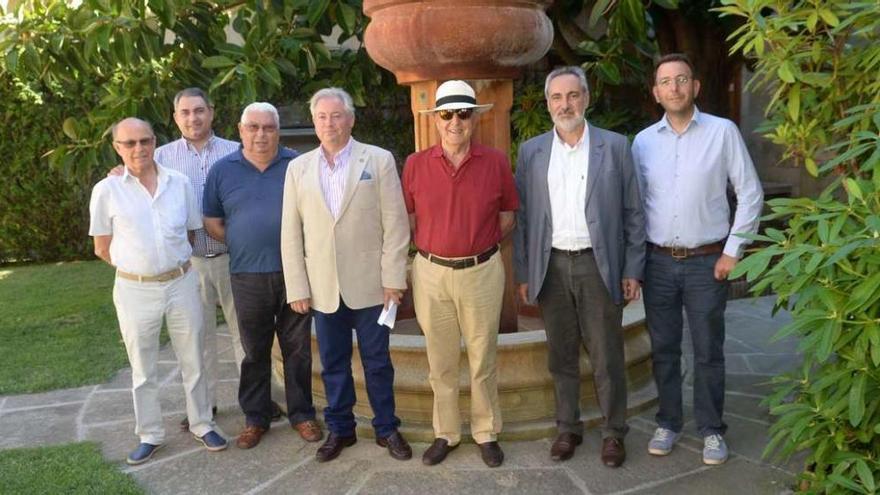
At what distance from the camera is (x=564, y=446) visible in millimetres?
3828

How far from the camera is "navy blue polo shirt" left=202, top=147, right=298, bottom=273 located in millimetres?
3907

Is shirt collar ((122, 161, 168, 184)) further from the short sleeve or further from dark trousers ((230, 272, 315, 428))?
dark trousers ((230, 272, 315, 428))

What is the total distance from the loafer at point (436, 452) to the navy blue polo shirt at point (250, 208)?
113 centimetres

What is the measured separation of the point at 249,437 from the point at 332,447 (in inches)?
18.9

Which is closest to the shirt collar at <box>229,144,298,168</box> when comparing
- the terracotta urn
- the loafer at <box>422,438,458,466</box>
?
the terracotta urn

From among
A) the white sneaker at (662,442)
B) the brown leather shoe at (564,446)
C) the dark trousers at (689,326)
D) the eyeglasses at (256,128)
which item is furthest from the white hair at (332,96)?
the white sneaker at (662,442)

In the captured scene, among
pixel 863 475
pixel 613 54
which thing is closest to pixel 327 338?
pixel 863 475

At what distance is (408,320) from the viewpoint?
18.1 ft

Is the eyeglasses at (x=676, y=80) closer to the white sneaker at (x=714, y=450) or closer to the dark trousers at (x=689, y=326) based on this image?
the dark trousers at (x=689, y=326)

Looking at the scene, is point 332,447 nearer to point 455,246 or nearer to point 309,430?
point 309,430

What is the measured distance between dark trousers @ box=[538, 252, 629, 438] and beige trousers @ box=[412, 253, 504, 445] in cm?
26

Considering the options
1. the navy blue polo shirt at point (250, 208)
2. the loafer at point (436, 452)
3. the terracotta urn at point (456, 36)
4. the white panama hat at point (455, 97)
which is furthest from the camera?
the terracotta urn at point (456, 36)

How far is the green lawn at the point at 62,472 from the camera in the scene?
145 inches

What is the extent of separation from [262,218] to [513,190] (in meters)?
1.21
